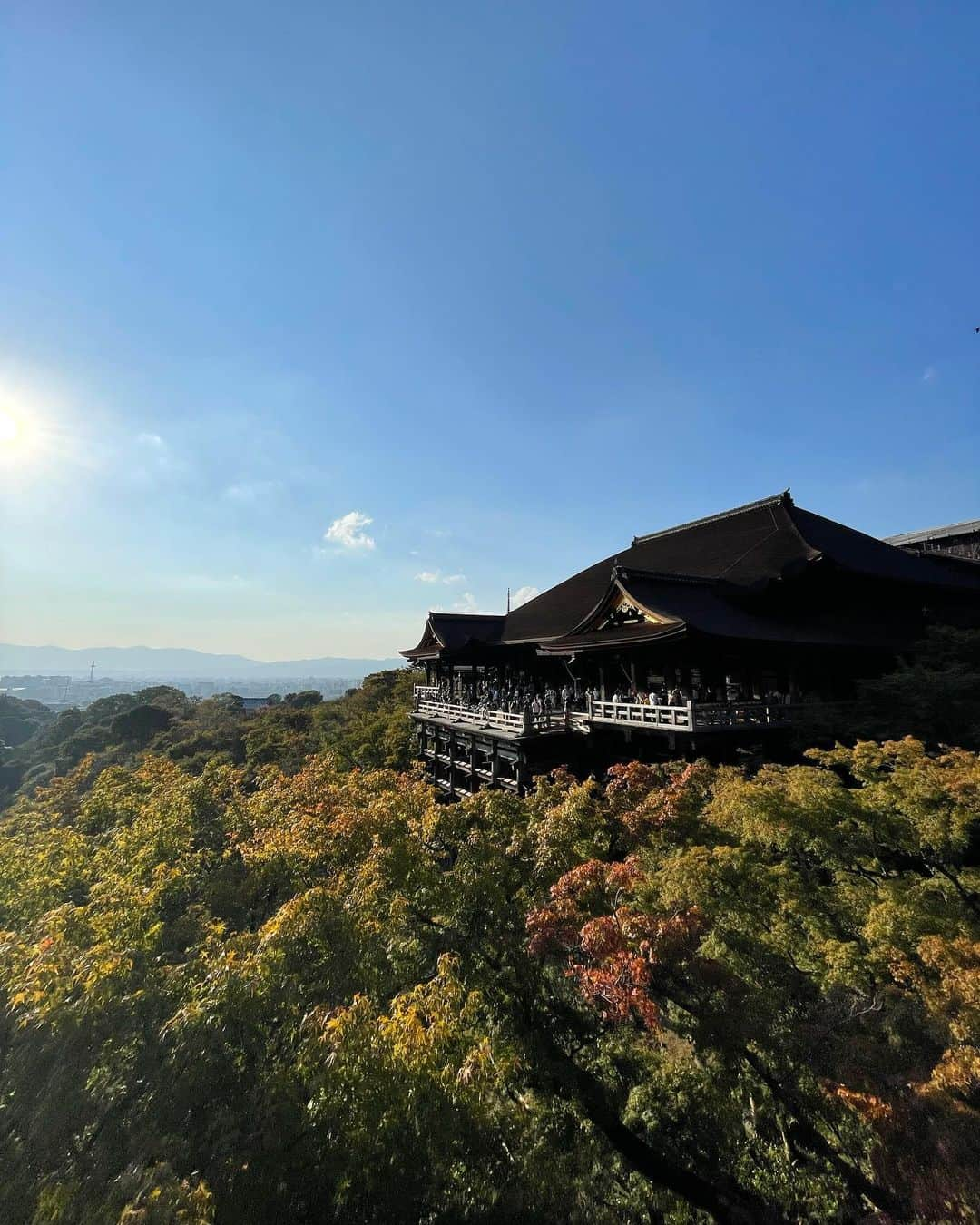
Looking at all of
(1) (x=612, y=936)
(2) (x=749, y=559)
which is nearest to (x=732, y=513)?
(2) (x=749, y=559)

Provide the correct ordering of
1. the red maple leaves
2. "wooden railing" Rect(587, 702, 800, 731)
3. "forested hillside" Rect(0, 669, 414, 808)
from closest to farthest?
the red maple leaves → "wooden railing" Rect(587, 702, 800, 731) → "forested hillside" Rect(0, 669, 414, 808)

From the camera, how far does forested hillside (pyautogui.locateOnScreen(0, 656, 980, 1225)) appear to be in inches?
188

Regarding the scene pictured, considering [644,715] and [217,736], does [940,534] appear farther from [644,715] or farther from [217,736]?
[217,736]

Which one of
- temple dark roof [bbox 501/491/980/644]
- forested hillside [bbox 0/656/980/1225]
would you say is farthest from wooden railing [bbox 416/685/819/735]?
temple dark roof [bbox 501/491/980/644]

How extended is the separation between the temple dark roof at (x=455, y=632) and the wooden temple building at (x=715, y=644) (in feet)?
6.44

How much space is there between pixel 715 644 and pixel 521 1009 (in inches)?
341

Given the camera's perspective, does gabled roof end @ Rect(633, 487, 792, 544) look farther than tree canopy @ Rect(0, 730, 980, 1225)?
Yes

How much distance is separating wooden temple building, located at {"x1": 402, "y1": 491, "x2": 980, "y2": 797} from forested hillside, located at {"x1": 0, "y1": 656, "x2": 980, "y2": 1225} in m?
3.32

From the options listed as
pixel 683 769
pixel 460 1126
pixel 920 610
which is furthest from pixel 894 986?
pixel 920 610

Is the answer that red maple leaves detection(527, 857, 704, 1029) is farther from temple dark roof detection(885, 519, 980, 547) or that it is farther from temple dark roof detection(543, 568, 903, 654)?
temple dark roof detection(885, 519, 980, 547)

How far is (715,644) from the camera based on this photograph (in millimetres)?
12875

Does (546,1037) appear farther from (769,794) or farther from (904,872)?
(904,872)

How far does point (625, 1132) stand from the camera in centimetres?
837

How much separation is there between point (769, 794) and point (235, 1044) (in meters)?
7.16
